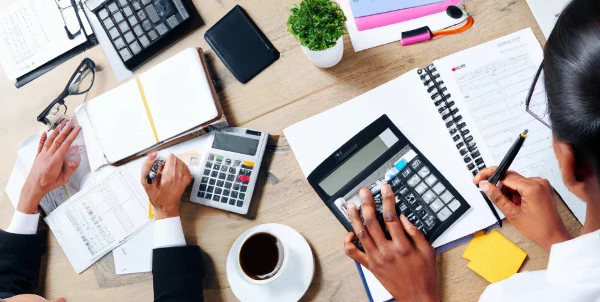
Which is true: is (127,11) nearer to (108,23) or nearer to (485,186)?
(108,23)

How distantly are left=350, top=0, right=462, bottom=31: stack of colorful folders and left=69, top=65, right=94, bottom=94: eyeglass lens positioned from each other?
23.0 inches

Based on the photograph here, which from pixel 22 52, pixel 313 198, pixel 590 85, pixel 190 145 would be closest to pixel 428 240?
pixel 313 198

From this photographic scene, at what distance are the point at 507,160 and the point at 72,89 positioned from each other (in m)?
0.88

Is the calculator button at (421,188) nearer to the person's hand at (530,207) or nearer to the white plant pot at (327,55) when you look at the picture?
the person's hand at (530,207)

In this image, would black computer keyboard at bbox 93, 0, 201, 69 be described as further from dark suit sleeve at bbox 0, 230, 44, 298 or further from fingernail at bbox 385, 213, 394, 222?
fingernail at bbox 385, 213, 394, 222

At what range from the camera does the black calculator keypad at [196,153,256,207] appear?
0.82m

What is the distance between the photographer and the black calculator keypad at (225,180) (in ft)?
2.68

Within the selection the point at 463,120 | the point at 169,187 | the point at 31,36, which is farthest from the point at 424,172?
the point at 31,36

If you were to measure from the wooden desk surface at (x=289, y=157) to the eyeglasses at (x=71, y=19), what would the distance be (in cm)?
19

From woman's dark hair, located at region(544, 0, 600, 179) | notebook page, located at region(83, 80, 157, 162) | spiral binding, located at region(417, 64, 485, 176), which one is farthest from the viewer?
notebook page, located at region(83, 80, 157, 162)

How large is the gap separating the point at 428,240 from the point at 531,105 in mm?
295

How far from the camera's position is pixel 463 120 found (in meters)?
0.78

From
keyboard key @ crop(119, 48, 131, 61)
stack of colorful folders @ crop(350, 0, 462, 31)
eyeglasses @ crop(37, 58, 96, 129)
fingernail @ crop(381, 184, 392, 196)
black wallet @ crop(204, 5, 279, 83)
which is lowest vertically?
fingernail @ crop(381, 184, 392, 196)

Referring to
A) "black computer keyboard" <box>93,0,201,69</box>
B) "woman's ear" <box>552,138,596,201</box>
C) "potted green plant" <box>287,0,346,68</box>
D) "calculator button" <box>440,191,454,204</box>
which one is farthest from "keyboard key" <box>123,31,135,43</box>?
"woman's ear" <box>552,138,596,201</box>
